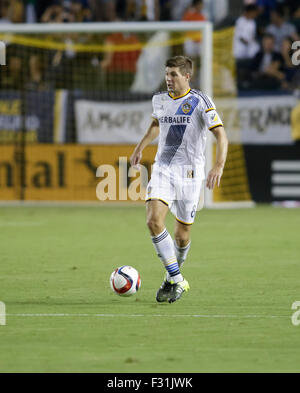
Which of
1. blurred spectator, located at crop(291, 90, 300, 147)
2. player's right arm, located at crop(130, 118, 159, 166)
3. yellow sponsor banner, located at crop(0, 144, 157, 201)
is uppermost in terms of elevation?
blurred spectator, located at crop(291, 90, 300, 147)

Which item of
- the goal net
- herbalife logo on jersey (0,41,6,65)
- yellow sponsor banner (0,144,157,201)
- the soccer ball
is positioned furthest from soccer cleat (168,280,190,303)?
herbalife logo on jersey (0,41,6,65)

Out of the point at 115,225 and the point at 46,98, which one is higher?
the point at 46,98

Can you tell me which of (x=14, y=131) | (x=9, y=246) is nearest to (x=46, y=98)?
(x=14, y=131)

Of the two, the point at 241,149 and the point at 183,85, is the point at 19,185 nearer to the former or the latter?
the point at 241,149

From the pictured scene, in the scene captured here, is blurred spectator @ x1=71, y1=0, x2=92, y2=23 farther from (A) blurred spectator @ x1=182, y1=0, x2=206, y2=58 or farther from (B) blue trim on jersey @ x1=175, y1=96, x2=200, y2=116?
(B) blue trim on jersey @ x1=175, y1=96, x2=200, y2=116

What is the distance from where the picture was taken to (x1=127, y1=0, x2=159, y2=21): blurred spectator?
21375 millimetres

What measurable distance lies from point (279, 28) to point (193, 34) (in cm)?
306

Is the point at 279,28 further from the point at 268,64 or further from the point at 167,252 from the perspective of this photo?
the point at 167,252

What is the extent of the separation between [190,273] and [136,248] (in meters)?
2.31

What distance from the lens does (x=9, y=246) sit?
1218 cm

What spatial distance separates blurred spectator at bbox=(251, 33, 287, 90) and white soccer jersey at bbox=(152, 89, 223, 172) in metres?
11.7

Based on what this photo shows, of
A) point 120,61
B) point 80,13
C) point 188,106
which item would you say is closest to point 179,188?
point 188,106

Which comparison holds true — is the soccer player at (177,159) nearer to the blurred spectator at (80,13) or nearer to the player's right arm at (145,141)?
the player's right arm at (145,141)

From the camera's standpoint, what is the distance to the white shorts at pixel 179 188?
809 centimetres
